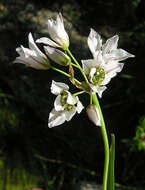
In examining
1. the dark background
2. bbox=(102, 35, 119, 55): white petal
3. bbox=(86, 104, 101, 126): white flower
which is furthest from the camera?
the dark background

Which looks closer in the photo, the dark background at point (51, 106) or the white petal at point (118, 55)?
the white petal at point (118, 55)

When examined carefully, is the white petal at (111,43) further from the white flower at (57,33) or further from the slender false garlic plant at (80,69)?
the white flower at (57,33)

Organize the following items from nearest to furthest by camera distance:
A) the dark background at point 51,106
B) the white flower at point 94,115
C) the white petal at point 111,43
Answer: the white flower at point 94,115, the white petal at point 111,43, the dark background at point 51,106

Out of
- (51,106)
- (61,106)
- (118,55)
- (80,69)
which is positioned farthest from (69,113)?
(51,106)

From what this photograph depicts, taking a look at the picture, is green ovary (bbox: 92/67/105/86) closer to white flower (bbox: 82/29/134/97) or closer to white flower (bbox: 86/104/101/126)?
white flower (bbox: 82/29/134/97)

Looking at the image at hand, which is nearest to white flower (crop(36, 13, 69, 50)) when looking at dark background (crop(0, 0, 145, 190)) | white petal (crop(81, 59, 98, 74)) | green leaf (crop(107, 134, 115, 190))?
white petal (crop(81, 59, 98, 74))

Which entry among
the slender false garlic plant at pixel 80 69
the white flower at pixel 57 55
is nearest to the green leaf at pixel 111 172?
the slender false garlic plant at pixel 80 69

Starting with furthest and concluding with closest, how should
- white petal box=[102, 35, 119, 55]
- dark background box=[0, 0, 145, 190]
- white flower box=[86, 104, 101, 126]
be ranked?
dark background box=[0, 0, 145, 190]
white petal box=[102, 35, 119, 55]
white flower box=[86, 104, 101, 126]

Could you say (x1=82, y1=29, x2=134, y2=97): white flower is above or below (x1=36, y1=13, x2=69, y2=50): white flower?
below
